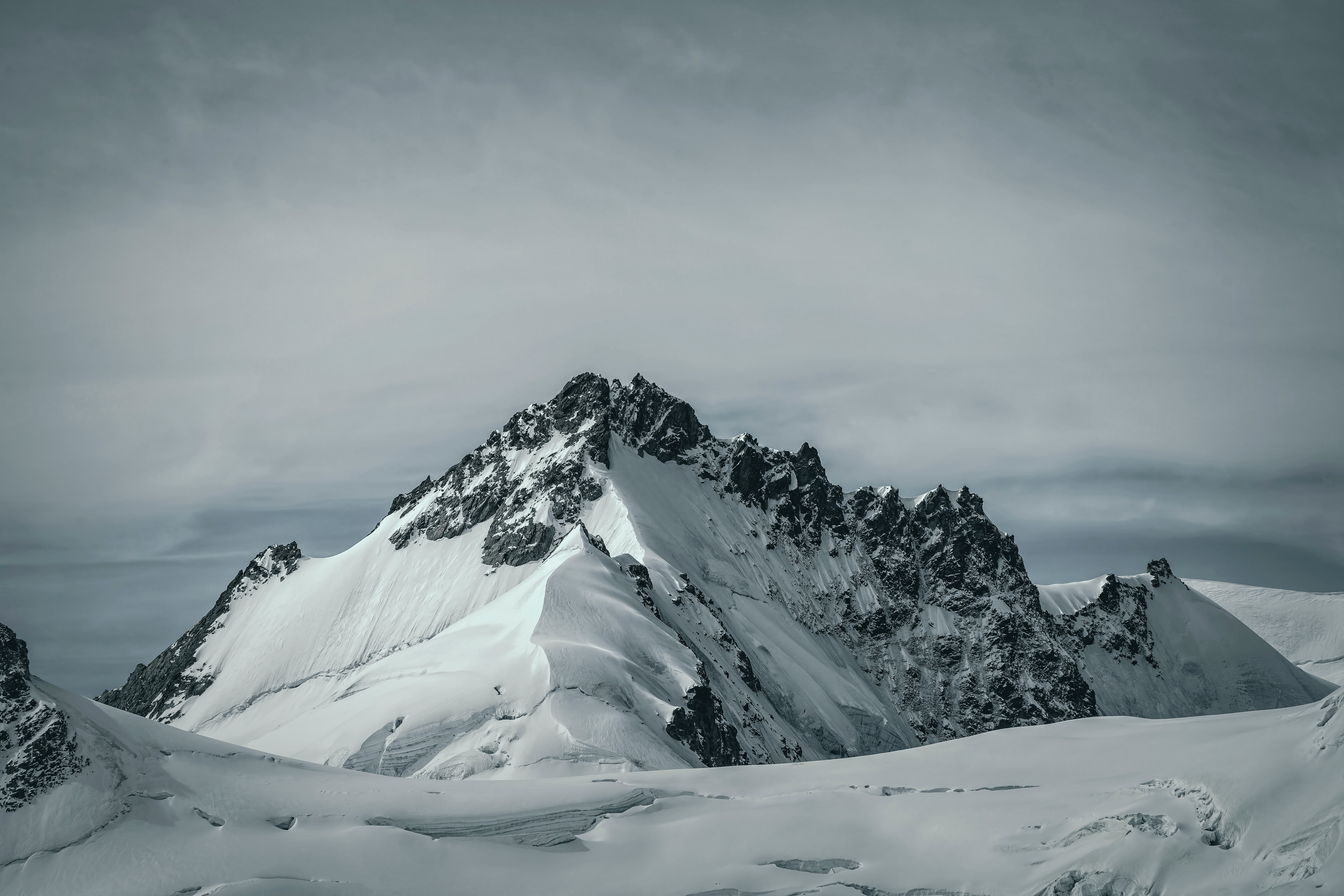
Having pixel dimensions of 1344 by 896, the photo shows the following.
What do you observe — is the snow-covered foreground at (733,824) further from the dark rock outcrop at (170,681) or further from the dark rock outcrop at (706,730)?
the dark rock outcrop at (170,681)

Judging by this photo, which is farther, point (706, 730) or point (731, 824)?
point (706, 730)

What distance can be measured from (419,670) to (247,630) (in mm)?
99511

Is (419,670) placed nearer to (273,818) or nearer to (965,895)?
(273,818)

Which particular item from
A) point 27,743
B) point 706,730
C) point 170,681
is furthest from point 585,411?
point 27,743

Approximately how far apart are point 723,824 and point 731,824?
0.27m

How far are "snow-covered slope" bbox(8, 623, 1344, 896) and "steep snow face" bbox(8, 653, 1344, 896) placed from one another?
7 centimetres

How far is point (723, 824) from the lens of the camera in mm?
34438

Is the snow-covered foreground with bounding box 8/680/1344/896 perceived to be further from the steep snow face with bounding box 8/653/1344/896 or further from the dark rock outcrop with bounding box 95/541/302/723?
the dark rock outcrop with bounding box 95/541/302/723

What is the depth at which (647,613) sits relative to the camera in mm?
115188

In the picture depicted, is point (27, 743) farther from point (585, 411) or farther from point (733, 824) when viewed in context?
point (585, 411)

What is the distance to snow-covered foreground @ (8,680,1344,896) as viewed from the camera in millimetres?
29156

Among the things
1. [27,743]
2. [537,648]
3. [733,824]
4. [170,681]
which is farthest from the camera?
[170,681]

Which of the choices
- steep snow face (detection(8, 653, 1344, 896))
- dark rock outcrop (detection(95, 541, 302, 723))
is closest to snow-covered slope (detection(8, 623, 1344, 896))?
steep snow face (detection(8, 653, 1344, 896))

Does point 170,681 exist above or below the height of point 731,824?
above
